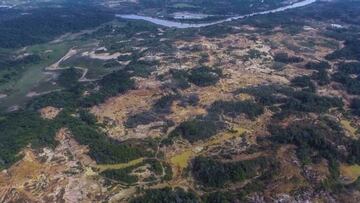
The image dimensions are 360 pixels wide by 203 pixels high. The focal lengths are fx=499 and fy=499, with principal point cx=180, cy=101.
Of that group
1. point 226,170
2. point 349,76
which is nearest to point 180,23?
point 349,76

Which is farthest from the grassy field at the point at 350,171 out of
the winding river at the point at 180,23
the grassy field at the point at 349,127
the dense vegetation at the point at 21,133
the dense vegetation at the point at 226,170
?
the winding river at the point at 180,23

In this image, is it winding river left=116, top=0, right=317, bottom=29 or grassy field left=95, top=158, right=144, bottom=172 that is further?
winding river left=116, top=0, right=317, bottom=29

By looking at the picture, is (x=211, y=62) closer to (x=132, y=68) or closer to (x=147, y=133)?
(x=132, y=68)

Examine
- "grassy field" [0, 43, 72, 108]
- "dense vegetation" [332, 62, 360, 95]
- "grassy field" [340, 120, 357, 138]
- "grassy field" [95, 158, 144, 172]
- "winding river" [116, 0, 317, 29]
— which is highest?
"grassy field" [95, 158, 144, 172]

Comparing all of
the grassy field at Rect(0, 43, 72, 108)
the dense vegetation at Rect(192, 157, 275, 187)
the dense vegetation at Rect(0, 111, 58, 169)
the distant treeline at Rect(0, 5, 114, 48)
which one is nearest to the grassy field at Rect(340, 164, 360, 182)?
the dense vegetation at Rect(192, 157, 275, 187)

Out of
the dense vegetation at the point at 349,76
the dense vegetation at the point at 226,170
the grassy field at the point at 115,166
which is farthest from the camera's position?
the dense vegetation at the point at 349,76

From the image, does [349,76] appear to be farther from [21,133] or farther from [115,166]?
[21,133]

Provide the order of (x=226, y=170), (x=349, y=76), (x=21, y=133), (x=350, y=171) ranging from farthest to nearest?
1. (x=349, y=76)
2. (x=21, y=133)
3. (x=350, y=171)
4. (x=226, y=170)

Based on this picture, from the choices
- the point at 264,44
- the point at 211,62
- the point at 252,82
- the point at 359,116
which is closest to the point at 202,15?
the point at 264,44

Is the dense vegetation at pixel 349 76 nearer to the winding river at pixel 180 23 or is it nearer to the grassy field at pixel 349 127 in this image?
the grassy field at pixel 349 127

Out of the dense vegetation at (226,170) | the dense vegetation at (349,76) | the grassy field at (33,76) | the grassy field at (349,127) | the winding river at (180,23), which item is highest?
the dense vegetation at (226,170)

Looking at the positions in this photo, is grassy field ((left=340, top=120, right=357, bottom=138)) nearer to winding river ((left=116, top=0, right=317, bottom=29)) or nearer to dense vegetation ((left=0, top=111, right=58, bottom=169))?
dense vegetation ((left=0, top=111, right=58, bottom=169))

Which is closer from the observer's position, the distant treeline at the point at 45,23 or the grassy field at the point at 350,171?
the grassy field at the point at 350,171
